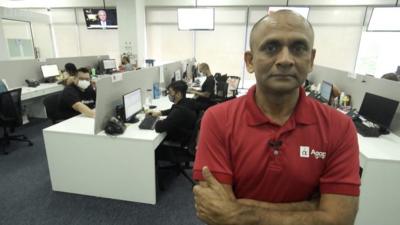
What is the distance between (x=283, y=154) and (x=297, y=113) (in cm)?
15

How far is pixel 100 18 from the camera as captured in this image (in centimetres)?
668

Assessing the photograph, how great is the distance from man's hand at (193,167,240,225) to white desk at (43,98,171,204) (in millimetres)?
1437

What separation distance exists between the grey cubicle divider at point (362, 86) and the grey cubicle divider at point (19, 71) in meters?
5.18

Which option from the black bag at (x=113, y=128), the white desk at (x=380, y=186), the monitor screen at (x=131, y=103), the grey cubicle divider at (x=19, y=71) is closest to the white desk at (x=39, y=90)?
the grey cubicle divider at (x=19, y=71)

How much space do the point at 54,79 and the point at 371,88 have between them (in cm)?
524

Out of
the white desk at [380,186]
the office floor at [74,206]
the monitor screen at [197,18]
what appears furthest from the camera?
the monitor screen at [197,18]

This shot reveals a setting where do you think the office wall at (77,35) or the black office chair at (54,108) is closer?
the black office chair at (54,108)

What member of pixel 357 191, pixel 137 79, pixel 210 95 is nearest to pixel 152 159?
pixel 137 79

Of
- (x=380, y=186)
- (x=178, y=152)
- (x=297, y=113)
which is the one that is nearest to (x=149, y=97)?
(x=178, y=152)

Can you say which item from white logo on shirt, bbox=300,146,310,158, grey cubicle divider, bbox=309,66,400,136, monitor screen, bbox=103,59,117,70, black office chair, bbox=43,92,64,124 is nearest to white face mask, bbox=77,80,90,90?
black office chair, bbox=43,92,64,124

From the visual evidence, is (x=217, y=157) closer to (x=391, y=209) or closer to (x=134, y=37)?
(x=391, y=209)

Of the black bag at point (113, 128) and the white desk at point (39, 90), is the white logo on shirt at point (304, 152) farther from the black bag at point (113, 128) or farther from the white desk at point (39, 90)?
the white desk at point (39, 90)

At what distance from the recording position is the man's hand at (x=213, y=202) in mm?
739

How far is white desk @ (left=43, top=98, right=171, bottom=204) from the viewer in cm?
221
